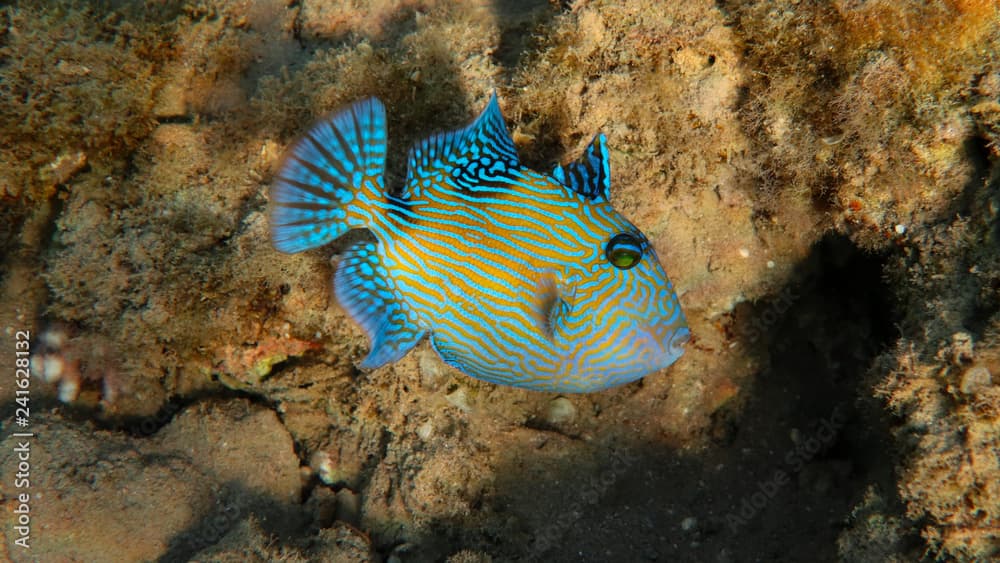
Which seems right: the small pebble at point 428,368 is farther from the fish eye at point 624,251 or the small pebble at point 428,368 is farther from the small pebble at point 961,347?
the small pebble at point 961,347

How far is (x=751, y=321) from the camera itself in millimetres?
3994

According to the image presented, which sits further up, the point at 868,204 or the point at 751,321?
the point at 868,204

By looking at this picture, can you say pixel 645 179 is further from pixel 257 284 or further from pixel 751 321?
pixel 257 284

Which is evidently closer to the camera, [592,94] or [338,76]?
[592,94]

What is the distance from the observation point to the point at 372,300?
256cm

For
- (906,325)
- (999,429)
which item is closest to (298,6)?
(906,325)

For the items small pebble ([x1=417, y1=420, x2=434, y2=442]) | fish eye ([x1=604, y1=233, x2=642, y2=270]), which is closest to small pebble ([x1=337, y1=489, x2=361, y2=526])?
small pebble ([x1=417, y1=420, x2=434, y2=442])

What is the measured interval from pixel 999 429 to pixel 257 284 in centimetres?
418

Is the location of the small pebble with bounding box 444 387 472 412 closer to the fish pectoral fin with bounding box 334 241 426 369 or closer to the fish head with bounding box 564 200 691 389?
the fish pectoral fin with bounding box 334 241 426 369

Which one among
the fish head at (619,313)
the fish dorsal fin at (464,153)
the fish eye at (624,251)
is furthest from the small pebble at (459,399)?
the fish eye at (624,251)

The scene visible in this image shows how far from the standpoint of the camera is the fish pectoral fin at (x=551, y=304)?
91.0 inches

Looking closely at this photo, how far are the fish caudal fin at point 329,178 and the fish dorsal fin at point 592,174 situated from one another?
0.96 metres

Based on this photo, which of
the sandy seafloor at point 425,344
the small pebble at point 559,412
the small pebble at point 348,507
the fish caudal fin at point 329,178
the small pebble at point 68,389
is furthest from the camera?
the small pebble at point 559,412

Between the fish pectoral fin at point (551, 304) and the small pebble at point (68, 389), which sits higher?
the small pebble at point (68, 389)
